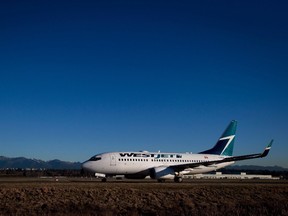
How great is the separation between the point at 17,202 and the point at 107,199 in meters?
7.07

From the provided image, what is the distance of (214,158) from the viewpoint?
206ft

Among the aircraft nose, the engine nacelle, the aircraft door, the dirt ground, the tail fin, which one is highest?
the tail fin

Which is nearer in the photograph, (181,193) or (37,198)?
(37,198)

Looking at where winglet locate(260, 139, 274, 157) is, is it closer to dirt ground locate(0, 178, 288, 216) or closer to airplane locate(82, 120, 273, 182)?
airplane locate(82, 120, 273, 182)

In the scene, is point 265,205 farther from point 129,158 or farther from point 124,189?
point 129,158

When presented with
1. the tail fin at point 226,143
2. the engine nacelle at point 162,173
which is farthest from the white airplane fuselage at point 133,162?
the tail fin at point 226,143

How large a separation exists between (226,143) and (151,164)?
16.7 metres

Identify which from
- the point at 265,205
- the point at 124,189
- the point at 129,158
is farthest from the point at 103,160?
the point at 265,205

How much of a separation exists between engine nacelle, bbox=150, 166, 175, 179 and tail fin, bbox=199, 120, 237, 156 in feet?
41.2

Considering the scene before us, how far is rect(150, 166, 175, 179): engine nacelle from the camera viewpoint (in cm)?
5338

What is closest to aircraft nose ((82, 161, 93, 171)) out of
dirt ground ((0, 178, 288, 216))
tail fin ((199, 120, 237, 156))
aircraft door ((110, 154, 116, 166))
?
aircraft door ((110, 154, 116, 166))

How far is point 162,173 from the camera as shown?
5356 centimetres

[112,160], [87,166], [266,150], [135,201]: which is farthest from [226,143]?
[135,201]

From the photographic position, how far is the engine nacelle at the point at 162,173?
53.4 metres
